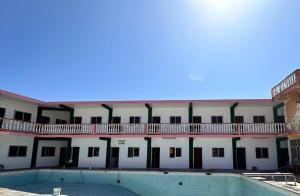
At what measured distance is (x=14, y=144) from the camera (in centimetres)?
1986

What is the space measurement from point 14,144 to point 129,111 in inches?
376

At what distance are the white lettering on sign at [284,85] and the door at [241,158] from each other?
5298 millimetres

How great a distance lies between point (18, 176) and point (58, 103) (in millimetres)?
6503

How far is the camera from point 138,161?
70.3 feet

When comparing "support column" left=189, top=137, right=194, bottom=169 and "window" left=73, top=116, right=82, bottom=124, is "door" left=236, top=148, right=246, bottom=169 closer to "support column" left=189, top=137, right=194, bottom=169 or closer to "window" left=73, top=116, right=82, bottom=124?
"support column" left=189, top=137, right=194, bottom=169

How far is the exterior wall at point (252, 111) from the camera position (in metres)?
20.9

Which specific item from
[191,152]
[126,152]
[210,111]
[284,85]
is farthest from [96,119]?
A: [284,85]

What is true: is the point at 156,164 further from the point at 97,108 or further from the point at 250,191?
the point at 250,191

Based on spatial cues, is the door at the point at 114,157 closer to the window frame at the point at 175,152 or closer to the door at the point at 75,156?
the door at the point at 75,156

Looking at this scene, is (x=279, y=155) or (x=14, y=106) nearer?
(x=279, y=155)

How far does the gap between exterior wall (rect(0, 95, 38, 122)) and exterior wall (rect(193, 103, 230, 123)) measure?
1387cm

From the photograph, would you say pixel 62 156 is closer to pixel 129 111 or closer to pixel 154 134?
pixel 129 111

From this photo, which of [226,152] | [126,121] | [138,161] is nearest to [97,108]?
[126,121]

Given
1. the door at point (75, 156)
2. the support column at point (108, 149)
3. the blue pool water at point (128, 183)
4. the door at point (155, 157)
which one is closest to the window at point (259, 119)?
the blue pool water at point (128, 183)
